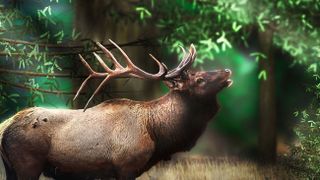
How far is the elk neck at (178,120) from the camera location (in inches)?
172

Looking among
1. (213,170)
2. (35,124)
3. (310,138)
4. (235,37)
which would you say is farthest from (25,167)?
(235,37)

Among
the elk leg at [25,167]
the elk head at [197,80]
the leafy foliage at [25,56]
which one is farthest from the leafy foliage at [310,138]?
the elk leg at [25,167]

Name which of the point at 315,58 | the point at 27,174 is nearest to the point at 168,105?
the point at 27,174

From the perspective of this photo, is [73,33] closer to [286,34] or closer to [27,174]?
[27,174]

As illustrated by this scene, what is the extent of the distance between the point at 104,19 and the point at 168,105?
2.53 meters

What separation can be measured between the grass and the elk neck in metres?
1.06

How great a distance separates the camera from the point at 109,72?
4414 mm

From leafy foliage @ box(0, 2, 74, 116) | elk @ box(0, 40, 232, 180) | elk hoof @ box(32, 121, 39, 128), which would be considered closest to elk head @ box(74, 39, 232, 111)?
elk @ box(0, 40, 232, 180)

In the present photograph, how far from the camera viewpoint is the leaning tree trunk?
702 cm

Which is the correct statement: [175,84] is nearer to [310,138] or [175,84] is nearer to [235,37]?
[310,138]

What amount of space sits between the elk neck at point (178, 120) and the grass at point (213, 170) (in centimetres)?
106

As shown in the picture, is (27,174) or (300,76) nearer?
(27,174)

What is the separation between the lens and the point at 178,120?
14.4 ft

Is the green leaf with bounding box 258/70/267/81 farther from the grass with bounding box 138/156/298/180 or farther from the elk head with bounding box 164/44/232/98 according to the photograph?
the elk head with bounding box 164/44/232/98
